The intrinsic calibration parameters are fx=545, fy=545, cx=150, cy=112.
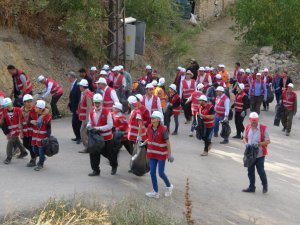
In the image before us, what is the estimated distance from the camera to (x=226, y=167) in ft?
41.8

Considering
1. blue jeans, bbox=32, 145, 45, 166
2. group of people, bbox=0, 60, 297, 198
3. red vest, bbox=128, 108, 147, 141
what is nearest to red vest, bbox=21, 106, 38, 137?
group of people, bbox=0, 60, 297, 198

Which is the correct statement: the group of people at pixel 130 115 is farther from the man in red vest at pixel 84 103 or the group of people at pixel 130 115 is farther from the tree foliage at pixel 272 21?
the tree foliage at pixel 272 21

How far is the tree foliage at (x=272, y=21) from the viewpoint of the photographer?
92.1 ft

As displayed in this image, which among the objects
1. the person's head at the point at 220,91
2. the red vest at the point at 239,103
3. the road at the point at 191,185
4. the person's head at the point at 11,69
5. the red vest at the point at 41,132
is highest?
the person's head at the point at 11,69

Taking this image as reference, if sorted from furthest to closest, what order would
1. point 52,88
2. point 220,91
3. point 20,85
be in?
point 52,88 < point 220,91 < point 20,85

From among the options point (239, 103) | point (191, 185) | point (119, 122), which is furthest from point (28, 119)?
point (239, 103)

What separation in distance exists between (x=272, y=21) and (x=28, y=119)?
20439mm

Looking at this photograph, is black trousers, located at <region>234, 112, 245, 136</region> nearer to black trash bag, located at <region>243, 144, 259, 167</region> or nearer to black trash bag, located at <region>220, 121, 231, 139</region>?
black trash bag, located at <region>220, 121, 231, 139</region>

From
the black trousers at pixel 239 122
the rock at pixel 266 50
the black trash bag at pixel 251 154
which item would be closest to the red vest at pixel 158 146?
the black trash bag at pixel 251 154

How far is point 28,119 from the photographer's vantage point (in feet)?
35.4

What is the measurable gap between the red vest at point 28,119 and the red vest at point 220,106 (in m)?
5.47

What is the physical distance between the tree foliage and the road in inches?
616

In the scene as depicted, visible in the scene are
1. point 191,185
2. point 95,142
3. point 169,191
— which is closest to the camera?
point 169,191

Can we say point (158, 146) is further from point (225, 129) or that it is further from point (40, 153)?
point (225, 129)
